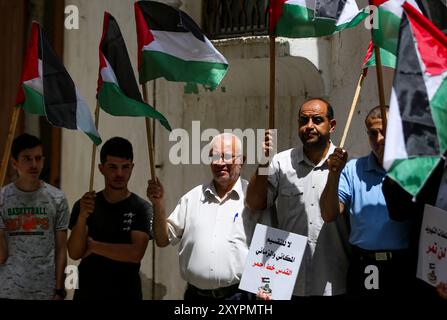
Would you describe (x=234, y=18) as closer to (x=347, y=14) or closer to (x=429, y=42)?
(x=347, y=14)

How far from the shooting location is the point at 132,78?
21.4ft

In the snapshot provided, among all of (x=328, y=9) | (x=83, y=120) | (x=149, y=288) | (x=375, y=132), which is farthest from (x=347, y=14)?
(x=149, y=288)

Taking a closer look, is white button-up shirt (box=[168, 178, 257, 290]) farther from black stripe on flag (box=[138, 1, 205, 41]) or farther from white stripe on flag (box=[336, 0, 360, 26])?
white stripe on flag (box=[336, 0, 360, 26])

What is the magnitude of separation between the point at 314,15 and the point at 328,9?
9 cm

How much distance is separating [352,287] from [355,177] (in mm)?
616

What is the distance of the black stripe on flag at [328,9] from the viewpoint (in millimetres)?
6277

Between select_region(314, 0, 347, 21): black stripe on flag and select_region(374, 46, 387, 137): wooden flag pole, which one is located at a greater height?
select_region(314, 0, 347, 21): black stripe on flag

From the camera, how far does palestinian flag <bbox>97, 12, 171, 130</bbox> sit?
6402 millimetres

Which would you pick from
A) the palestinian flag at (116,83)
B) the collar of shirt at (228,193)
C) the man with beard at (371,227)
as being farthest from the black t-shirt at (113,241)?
the man with beard at (371,227)

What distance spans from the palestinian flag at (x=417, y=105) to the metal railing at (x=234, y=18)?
276 centimetres

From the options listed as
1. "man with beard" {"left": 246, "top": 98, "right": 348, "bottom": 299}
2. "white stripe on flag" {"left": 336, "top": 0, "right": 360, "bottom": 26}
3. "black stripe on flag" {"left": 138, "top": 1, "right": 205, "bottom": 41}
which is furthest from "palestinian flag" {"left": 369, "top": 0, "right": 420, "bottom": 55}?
"black stripe on flag" {"left": 138, "top": 1, "right": 205, "bottom": 41}

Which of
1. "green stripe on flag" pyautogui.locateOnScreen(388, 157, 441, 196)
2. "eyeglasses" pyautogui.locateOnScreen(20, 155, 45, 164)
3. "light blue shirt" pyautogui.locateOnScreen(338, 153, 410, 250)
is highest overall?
"eyeglasses" pyautogui.locateOnScreen(20, 155, 45, 164)
